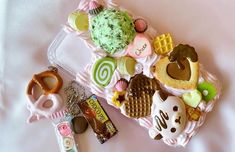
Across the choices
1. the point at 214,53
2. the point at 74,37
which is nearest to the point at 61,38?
the point at 74,37

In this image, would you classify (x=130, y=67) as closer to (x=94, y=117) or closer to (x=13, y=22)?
(x=94, y=117)

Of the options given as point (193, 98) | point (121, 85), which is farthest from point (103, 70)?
point (193, 98)

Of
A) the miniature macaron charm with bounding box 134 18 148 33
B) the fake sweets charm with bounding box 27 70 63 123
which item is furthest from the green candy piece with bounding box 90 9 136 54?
the fake sweets charm with bounding box 27 70 63 123

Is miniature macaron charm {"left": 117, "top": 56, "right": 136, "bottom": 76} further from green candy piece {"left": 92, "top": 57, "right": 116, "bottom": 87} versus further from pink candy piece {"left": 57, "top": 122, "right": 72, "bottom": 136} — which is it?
pink candy piece {"left": 57, "top": 122, "right": 72, "bottom": 136}

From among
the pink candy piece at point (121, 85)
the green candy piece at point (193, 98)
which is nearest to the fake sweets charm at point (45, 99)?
the pink candy piece at point (121, 85)

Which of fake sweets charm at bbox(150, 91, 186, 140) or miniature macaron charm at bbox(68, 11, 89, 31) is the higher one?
miniature macaron charm at bbox(68, 11, 89, 31)

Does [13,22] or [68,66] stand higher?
[13,22]
